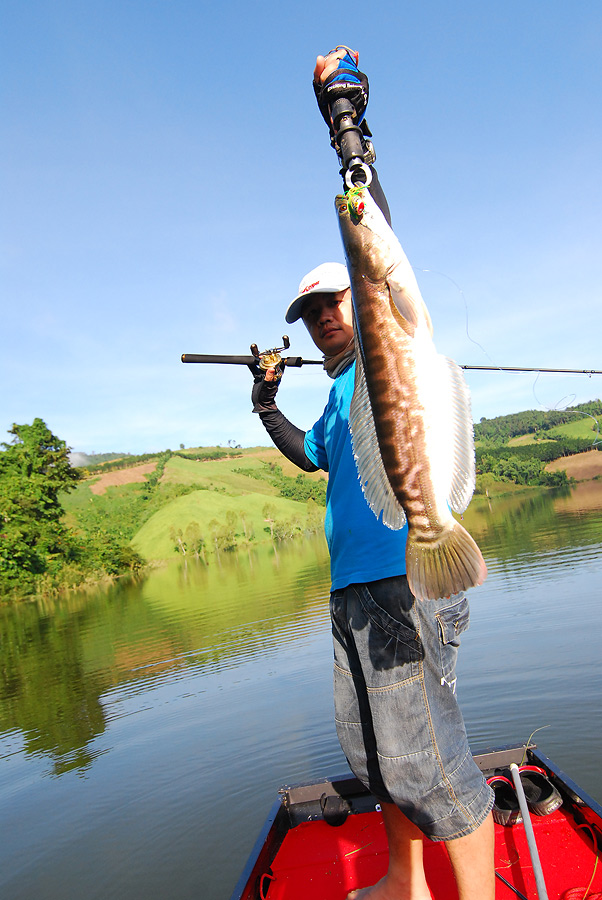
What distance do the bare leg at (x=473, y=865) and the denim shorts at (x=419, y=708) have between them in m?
0.05

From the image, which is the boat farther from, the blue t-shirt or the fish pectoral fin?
the fish pectoral fin

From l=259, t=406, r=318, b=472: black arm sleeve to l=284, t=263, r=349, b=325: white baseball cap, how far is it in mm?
782

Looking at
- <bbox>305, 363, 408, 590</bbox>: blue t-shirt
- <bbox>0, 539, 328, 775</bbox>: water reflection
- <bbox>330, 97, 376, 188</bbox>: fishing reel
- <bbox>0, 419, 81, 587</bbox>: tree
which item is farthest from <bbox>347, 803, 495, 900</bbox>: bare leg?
<bbox>0, 419, 81, 587</bbox>: tree

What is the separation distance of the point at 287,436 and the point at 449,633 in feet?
5.27

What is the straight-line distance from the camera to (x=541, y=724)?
740cm

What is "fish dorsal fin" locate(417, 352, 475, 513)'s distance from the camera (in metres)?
2.09

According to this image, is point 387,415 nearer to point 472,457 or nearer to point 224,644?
point 472,457

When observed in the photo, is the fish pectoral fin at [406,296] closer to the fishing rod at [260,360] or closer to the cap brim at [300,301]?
the cap brim at [300,301]

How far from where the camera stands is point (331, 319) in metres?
2.99

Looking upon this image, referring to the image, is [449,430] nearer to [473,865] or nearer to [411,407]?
[411,407]

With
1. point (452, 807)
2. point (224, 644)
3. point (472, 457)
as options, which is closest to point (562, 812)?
point (452, 807)

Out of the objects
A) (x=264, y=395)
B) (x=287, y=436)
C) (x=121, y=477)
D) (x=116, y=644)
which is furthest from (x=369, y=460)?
(x=121, y=477)

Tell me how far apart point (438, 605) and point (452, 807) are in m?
0.79

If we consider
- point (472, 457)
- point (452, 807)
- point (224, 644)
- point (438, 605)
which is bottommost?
point (224, 644)
